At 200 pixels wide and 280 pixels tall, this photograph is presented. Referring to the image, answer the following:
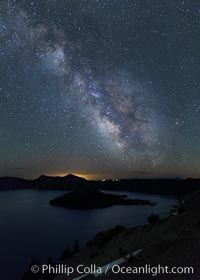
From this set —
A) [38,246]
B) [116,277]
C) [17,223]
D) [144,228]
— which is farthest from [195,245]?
[17,223]

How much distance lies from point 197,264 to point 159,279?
5.43ft

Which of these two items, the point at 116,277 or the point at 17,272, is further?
the point at 17,272

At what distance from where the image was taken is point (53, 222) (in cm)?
13138

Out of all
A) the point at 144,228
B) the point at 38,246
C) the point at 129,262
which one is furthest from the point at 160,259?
the point at 38,246

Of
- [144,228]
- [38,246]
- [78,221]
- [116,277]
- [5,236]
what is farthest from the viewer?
[78,221]

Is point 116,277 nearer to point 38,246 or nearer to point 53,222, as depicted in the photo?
point 38,246

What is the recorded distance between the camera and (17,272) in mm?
61094

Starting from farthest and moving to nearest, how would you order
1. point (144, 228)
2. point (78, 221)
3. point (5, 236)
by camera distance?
point (78, 221), point (5, 236), point (144, 228)

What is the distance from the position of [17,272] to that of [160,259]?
5756 cm

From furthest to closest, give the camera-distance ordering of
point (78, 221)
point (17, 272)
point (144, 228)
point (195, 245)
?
point (78, 221) → point (17, 272) → point (144, 228) → point (195, 245)

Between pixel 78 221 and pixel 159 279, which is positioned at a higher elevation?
pixel 159 279

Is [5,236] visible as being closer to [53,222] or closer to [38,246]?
[38,246]

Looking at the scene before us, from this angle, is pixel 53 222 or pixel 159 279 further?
pixel 53 222

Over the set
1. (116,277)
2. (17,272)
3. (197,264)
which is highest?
(197,264)
